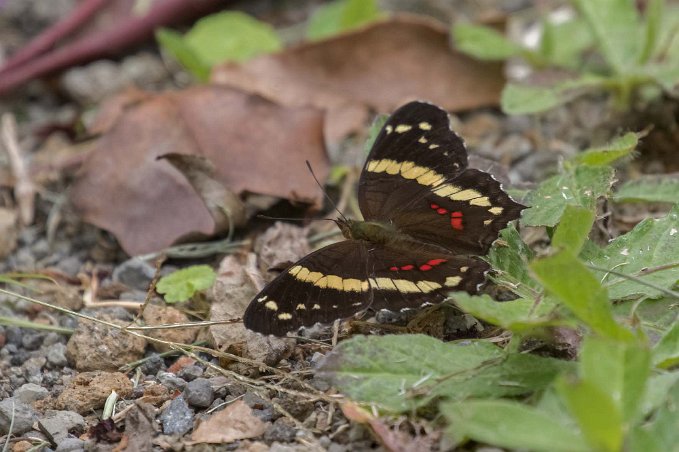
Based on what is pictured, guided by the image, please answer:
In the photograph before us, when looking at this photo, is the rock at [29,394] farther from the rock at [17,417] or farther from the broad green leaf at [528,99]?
the broad green leaf at [528,99]

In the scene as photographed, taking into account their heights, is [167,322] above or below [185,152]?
below

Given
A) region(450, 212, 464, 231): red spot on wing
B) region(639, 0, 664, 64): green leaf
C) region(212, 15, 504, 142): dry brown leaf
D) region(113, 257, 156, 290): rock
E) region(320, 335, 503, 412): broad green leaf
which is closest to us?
region(320, 335, 503, 412): broad green leaf

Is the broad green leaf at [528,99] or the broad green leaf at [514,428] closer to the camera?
the broad green leaf at [514,428]

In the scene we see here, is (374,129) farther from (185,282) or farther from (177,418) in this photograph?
(177,418)

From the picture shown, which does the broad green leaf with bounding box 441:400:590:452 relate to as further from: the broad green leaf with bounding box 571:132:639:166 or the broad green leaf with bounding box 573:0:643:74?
the broad green leaf with bounding box 573:0:643:74

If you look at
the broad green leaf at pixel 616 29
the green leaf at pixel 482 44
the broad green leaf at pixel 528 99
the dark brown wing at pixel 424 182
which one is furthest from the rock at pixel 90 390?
Result: the broad green leaf at pixel 616 29

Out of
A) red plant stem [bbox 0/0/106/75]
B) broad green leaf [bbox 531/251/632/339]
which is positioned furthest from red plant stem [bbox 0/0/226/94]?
broad green leaf [bbox 531/251/632/339]

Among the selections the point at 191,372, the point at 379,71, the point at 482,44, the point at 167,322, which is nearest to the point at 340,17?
the point at 379,71
